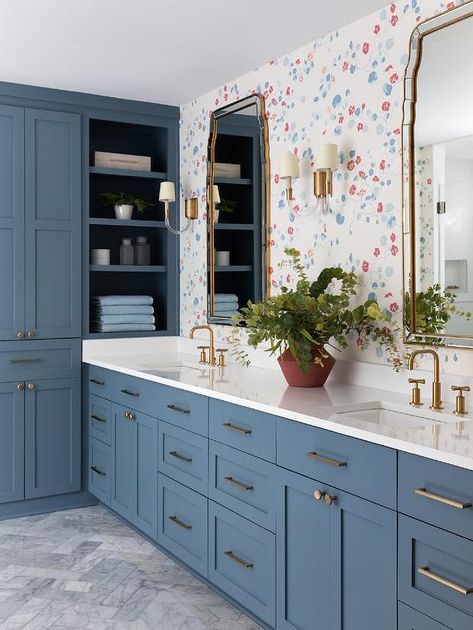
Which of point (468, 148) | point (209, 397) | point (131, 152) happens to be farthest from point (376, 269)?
point (131, 152)

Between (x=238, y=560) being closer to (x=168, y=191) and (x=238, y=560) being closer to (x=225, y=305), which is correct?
(x=225, y=305)

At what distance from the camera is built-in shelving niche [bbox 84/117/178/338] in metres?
4.49

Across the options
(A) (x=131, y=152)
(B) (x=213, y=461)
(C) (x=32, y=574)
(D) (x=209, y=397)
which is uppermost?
(A) (x=131, y=152)

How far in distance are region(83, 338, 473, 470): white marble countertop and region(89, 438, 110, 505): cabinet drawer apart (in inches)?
18.2

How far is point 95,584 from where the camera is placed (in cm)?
326

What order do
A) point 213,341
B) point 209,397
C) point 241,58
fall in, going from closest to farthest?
point 209,397 → point 241,58 → point 213,341

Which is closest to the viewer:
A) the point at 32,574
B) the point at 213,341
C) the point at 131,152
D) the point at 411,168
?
the point at 411,168

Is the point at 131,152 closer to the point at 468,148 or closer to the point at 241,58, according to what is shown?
the point at 241,58

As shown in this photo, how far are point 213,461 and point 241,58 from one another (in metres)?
1.94

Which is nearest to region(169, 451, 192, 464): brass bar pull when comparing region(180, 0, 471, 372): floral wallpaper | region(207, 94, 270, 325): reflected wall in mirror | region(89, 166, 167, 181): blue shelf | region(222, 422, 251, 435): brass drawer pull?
region(222, 422, 251, 435): brass drawer pull

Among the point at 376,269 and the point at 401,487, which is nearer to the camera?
the point at 401,487

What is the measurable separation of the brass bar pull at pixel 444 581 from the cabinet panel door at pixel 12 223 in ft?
9.12

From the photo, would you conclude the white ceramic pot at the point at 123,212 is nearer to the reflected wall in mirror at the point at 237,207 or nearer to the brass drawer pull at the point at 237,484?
the reflected wall in mirror at the point at 237,207

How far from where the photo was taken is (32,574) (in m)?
3.38
